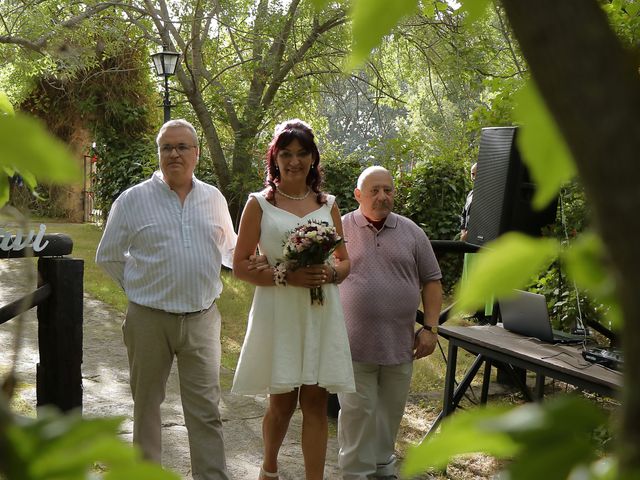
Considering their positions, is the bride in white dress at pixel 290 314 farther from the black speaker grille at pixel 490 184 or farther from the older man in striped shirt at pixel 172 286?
the black speaker grille at pixel 490 184

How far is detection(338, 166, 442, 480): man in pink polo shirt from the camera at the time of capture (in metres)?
4.56

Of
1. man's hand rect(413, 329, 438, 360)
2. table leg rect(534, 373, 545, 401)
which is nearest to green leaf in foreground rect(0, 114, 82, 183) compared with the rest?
table leg rect(534, 373, 545, 401)

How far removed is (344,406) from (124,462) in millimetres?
4338

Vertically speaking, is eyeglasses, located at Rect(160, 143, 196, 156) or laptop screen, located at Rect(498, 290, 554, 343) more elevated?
eyeglasses, located at Rect(160, 143, 196, 156)

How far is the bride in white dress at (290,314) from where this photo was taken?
414 cm

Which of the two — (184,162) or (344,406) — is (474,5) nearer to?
(184,162)

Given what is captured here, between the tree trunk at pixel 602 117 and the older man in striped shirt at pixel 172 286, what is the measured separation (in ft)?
12.6

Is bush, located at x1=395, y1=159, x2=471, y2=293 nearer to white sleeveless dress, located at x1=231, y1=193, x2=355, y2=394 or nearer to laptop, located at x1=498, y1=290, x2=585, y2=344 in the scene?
laptop, located at x1=498, y1=290, x2=585, y2=344

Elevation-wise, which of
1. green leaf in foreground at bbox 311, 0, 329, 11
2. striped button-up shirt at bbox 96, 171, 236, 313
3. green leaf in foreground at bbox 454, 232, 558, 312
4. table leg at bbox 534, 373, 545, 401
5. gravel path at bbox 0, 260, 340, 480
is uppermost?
green leaf in foreground at bbox 311, 0, 329, 11

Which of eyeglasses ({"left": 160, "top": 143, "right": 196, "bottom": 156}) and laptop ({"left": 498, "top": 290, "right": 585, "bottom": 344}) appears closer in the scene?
eyeglasses ({"left": 160, "top": 143, "right": 196, "bottom": 156})

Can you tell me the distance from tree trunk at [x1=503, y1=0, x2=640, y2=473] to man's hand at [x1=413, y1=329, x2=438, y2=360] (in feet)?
14.7

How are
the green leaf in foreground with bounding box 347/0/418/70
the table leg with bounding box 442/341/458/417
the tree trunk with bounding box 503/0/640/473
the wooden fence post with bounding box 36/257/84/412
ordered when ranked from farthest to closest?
1. the table leg with bounding box 442/341/458/417
2. the wooden fence post with bounding box 36/257/84/412
3. the green leaf in foreground with bounding box 347/0/418/70
4. the tree trunk with bounding box 503/0/640/473

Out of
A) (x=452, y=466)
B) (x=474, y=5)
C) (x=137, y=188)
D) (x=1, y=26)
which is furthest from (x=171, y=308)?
(x=1, y=26)

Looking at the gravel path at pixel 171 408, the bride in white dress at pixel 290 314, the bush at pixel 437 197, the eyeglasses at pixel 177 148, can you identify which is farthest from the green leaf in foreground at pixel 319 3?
the bush at pixel 437 197
